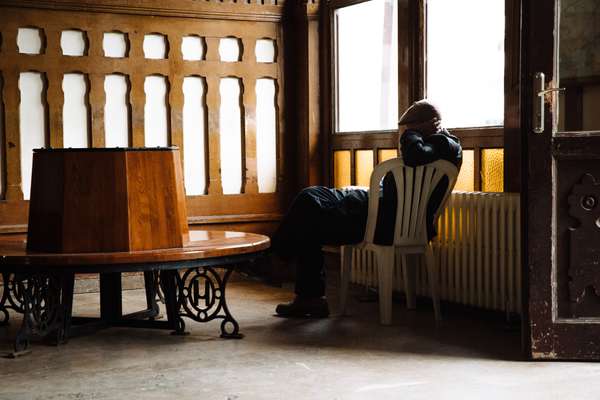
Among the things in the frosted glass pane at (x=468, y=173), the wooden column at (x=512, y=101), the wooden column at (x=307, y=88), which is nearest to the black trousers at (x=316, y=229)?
the frosted glass pane at (x=468, y=173)

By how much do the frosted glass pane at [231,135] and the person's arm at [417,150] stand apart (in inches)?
83.5

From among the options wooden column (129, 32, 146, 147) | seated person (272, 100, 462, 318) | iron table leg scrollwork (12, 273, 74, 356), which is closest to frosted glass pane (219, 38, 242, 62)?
wooden column (129, 32, 146, 147)

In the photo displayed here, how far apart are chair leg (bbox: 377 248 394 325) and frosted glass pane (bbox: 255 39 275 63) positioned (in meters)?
2.44

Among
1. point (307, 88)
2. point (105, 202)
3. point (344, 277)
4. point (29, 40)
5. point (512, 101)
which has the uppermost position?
point (29, 40)

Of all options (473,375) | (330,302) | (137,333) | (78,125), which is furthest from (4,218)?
(473,375)

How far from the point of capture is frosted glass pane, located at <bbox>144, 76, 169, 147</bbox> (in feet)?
20.6

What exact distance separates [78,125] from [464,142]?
104 inches

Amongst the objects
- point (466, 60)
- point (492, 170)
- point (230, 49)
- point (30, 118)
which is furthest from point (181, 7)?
point (492, 170)

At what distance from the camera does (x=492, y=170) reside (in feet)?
16.6

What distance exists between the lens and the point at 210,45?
6.42 m

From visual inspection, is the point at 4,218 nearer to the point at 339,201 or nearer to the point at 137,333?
the point at 137,333

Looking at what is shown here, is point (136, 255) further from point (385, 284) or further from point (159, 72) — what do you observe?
point (159, 72)

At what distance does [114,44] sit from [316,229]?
2.21 m

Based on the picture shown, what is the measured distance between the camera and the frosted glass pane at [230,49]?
6.49 meters
